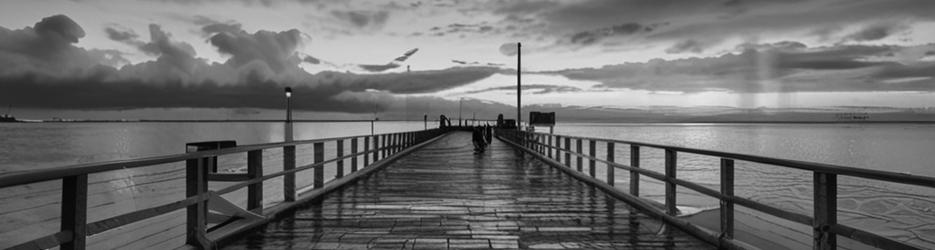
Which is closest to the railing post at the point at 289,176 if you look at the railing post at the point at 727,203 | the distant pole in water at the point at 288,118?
the railing post at the point at 727,203

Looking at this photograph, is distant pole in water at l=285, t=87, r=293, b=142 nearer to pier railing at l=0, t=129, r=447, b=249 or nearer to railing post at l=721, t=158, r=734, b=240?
pier railing at l=0, t=129, r=447, b=249

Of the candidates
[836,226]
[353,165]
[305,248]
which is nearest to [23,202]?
[353,165]

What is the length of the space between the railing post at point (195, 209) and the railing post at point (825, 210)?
5181mm

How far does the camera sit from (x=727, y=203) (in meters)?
5.53

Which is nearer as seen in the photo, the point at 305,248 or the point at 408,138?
the point at 305,248

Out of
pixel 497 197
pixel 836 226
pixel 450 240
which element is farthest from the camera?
pixel 497 197

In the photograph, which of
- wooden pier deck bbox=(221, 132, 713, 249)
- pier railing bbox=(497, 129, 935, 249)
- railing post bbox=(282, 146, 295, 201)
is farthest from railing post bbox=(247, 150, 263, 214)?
pier railing bbox=(497, 129, 935, 249)

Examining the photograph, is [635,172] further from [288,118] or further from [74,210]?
[288,118]

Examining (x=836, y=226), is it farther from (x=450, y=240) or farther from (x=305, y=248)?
(x=305, y=248)

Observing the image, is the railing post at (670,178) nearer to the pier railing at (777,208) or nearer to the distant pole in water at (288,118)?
the pier railing at (777,208)

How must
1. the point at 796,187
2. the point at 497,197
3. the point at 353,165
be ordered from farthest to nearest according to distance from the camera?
the point at 796,187 < the point at 353,165 < the point at 497,197

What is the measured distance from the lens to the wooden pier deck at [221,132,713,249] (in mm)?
5922

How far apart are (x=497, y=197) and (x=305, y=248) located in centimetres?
469

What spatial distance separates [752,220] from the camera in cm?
1702
